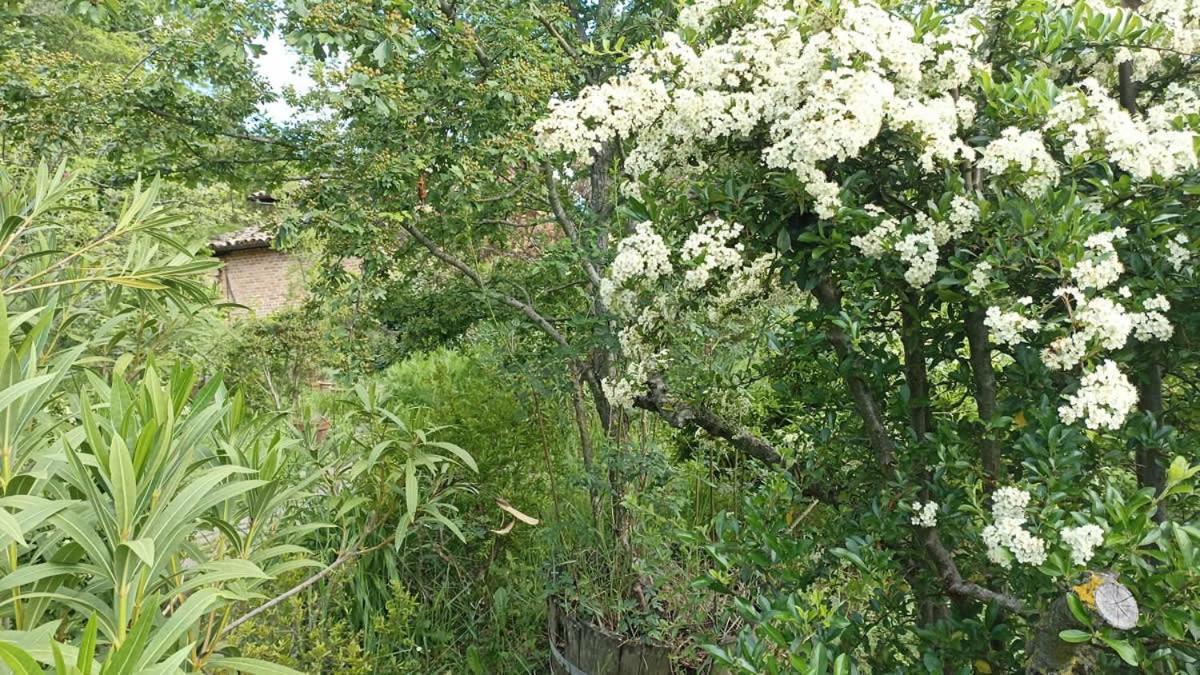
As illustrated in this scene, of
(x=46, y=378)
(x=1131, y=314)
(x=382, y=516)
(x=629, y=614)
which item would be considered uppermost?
(x=46, y=378)

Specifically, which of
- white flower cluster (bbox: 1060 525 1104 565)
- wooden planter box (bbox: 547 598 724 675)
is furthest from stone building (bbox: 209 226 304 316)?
white flower cluster (bbox: 1060 525 1104 565)

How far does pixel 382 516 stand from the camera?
2.11 metres

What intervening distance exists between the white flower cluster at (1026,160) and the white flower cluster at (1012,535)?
0.55 metres

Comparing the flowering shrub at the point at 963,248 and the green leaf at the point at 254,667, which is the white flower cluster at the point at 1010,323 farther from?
the green leaf at the point at 254,667

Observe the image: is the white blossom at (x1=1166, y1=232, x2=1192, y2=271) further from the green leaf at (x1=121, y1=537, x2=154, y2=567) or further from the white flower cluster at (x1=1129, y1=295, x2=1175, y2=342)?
the green leaf at (x1=121, y1=537, x2=154, y2=567)

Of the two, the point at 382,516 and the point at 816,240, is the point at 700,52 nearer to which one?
the point at 816,240

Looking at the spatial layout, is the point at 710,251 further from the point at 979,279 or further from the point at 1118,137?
the point at 1118,137

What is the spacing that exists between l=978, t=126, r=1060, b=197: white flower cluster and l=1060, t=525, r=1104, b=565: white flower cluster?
0.60 meters

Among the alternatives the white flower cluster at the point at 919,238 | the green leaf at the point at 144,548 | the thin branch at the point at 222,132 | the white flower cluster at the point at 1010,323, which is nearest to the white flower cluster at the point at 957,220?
the white flower cluster at the point at 919,238

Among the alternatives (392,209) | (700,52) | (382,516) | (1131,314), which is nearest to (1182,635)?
(1131,314)

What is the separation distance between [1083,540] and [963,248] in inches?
21.0

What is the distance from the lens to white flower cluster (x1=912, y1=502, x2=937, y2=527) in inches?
53.6

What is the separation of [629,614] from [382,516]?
1.00 m

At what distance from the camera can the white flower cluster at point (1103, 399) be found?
113 cm
